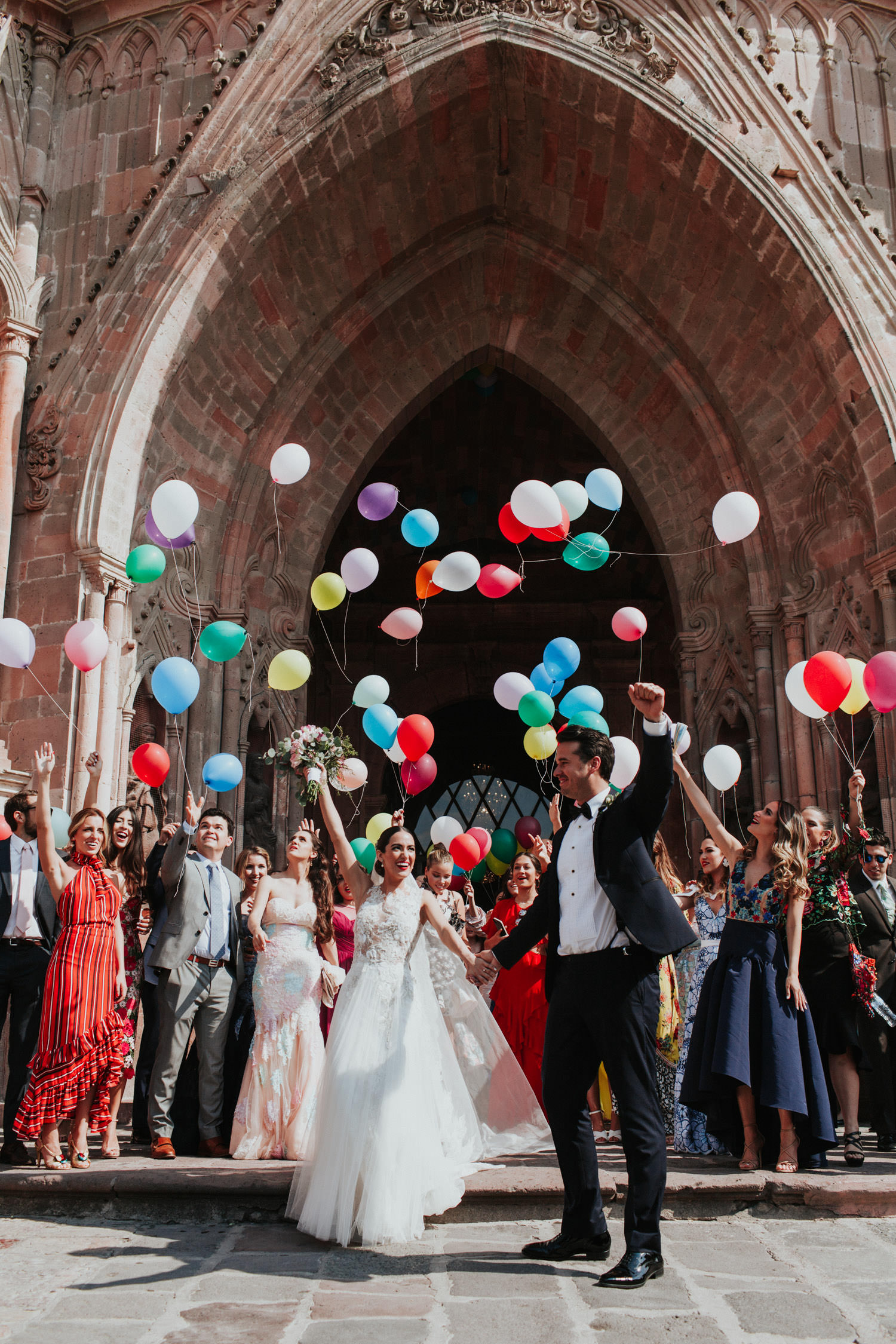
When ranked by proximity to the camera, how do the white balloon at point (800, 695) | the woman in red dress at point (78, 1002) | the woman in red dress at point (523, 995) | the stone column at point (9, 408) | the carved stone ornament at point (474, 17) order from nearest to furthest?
the woman in red dress at point (78, 1002) < the woman in red dress at point (523, 995) < the white balloon at point (800, 695) < the stone column at point (9, 408) < the carved stone ornament at point (474, 17)

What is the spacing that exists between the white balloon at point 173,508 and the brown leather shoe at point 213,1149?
4380 millimetres

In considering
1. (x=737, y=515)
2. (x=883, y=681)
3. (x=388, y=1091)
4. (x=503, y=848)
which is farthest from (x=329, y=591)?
(x=503, y=848)

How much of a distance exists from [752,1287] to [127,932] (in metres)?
4.00

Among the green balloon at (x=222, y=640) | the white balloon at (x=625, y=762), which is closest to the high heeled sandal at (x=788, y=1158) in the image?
the white balloon at (x=625, y=762)

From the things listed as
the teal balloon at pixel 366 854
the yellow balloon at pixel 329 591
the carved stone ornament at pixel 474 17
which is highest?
the carved stone ornament at pixel 474 17

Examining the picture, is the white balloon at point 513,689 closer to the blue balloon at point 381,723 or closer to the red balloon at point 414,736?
the red balloon at point 414,736

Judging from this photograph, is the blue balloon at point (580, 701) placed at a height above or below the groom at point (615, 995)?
above

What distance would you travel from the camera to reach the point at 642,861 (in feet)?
13.0

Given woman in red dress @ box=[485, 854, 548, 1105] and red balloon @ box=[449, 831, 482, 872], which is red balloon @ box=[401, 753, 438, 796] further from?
woman in red dress @ box=[485, 854, 548, 1105]

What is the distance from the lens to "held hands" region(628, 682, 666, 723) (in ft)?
12.4

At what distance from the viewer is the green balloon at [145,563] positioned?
8703 millimetres

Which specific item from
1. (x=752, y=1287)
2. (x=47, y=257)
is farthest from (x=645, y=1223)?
(x=47, y=257)

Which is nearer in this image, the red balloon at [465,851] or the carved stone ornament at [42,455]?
the red balloon at [465,851]

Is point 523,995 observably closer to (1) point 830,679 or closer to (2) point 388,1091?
(2) point 388,1091
